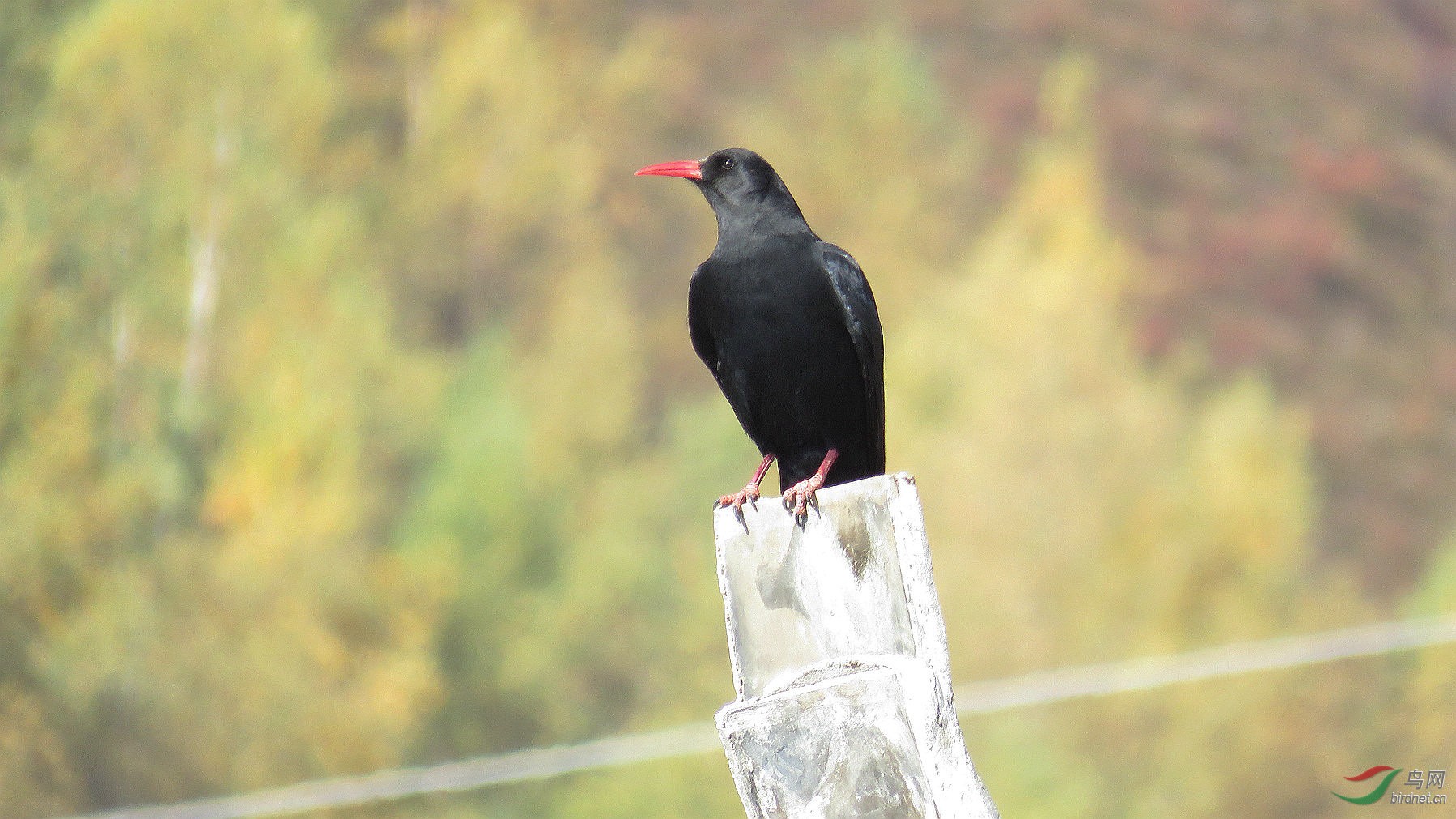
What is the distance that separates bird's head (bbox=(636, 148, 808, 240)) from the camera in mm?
3432

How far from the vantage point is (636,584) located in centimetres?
739

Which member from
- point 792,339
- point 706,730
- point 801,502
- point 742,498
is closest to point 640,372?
point 706,730

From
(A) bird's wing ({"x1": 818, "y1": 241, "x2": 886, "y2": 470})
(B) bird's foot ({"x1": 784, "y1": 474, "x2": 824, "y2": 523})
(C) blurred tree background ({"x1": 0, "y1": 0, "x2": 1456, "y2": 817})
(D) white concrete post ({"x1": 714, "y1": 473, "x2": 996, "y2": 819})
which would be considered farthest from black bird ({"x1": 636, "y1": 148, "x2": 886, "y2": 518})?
(C) blurred tree background ({"x1": 0, "y1": 0, "x2": 1456, "y2": 817})

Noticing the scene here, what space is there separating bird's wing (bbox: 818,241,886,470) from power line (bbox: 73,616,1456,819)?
4309 millimetres

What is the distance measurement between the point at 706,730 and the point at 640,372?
83.6 inches

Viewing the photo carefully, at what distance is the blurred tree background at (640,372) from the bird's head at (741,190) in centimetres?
375

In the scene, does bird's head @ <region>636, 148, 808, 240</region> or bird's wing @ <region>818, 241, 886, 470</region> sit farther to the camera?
bird's head @ <region>636, 148, 808, 240</region>

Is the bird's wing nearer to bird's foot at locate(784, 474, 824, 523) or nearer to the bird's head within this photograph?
the bird's head

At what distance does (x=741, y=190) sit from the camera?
3529 mm

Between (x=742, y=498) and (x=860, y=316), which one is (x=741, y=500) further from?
(x=860, y=316)

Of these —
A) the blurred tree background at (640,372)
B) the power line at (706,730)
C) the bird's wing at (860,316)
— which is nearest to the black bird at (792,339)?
the bird's wing at (860,316)

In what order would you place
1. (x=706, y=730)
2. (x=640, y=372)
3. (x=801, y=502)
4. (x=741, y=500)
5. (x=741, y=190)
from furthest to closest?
(x=640, y=372) → (x=706, y=730) → (x=741, y=190) → (x=741, y=500) → (x=801, y=502)

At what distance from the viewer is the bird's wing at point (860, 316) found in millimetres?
3230

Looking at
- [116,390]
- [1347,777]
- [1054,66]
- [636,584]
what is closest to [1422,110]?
[1054,66]
